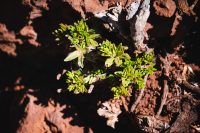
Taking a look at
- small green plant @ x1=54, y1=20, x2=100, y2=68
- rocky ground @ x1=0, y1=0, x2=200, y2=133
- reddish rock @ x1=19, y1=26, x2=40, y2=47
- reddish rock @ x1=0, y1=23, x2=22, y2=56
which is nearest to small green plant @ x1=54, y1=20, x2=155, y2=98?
small green plant @ x1=54, y1=20, x2=100, y2=68

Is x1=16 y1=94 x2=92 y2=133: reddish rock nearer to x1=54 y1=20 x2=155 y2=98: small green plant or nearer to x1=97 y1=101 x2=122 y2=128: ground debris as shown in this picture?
x1=97 y1=101 x2=122 y2=128: ground debris

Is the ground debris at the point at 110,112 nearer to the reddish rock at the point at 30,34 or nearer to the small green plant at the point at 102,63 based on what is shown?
the small green plant at the point at 102,63

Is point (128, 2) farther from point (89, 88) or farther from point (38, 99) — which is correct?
point (38, 99)

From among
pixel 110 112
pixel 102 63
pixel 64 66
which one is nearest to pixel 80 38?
pixel 102 63

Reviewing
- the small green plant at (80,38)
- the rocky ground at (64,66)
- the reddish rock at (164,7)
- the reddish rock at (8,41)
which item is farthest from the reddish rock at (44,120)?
the reddish rock at (164,7)

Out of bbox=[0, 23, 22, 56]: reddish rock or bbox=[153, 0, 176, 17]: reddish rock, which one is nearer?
bbox=[153, 0, 176, 17]: reddish rock

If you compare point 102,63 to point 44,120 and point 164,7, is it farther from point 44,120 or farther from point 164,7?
point 44,120
